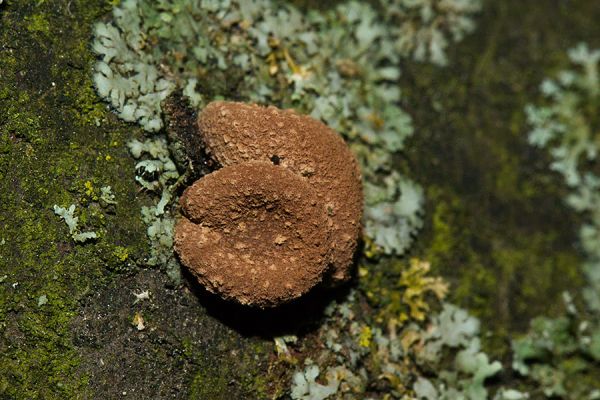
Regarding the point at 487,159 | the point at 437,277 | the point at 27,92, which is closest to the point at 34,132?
the point at 27,92

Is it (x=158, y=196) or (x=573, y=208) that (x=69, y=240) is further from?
(x=573, y=208)

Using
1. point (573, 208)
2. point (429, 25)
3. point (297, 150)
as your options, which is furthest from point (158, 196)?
point (573, 208)

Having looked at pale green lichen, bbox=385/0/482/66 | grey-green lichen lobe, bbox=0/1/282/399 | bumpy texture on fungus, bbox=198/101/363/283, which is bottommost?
grey-green lichen lobe, bbox=0/1/282/399

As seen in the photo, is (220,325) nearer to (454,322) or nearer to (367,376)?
(367,376)

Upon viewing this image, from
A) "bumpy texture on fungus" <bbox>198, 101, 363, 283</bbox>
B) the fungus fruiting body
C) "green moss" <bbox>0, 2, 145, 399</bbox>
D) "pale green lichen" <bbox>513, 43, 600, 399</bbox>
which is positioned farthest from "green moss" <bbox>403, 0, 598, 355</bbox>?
"green moss" <bbox>0, 2, 145, 399</bbox>

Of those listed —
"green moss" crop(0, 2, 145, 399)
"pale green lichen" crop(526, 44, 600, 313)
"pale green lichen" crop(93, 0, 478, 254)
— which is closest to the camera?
"green moss" crop(0, 2, 145, 399)

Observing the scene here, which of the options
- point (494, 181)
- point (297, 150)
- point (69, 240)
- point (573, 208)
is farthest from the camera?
point (573, 208)

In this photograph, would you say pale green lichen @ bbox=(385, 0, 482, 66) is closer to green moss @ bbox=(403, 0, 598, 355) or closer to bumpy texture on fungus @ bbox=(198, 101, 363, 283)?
green moss @ bbox=(403, 0, 598, 355)

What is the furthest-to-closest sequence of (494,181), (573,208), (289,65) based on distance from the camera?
(573,208)
(494,181)
(289,65)
